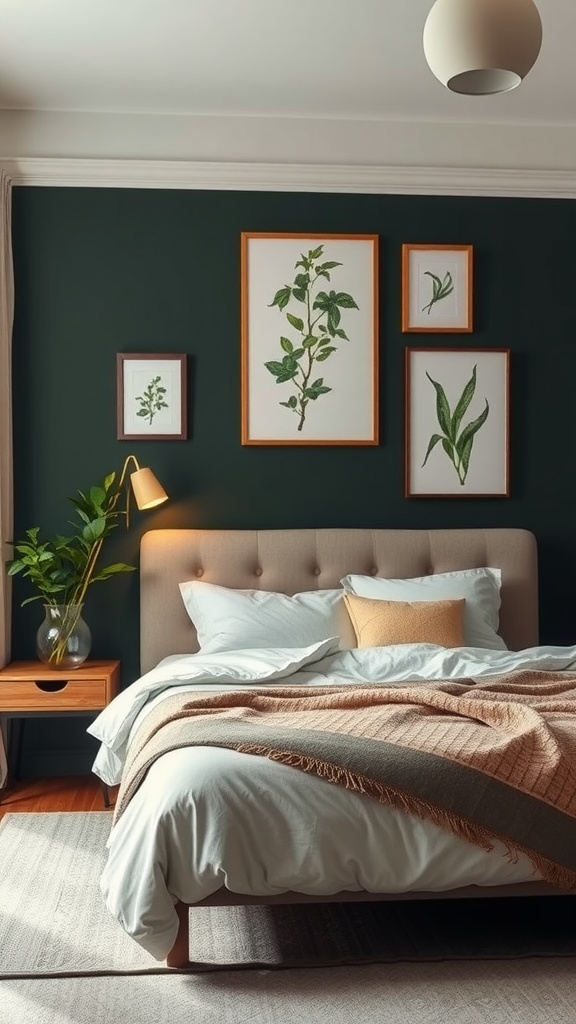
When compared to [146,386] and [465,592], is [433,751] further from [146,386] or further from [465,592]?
[146,386]

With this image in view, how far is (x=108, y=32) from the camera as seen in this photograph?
413cm

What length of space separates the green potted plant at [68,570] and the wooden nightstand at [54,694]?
142mm

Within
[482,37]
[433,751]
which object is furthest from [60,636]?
[482,37]

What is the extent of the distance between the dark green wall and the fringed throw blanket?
1.86 m

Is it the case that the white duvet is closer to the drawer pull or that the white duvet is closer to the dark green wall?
the drawer pull

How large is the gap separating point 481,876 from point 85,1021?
3.28 ft

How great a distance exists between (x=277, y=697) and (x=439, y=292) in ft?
8.01

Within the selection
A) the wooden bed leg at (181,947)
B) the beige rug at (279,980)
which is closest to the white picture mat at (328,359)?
the beige rug at (279,980)

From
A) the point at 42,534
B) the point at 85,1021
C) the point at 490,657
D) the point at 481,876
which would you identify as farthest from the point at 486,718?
the point at 42,534

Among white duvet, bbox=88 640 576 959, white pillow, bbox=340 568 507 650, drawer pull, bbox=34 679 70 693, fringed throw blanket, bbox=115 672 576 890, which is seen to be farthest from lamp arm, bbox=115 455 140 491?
white duvet, bbox=88 640 576 959

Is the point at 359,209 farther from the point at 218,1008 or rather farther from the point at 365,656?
the point at 218,1008

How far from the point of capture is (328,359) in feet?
16.5

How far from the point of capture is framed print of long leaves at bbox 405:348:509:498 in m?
5.10

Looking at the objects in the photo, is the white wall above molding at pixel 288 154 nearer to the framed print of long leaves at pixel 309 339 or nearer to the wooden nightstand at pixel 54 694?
the framed print of long leaves at pixel 309 339
